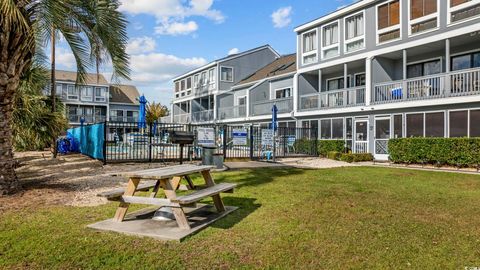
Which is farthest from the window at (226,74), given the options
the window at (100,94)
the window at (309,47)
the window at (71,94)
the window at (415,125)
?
the window at (71,94)

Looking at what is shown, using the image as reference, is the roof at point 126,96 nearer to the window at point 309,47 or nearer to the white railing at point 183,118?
the white railing at point 183,118

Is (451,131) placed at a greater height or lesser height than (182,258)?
greater

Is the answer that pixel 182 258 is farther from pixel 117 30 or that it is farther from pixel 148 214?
pixel 117 30

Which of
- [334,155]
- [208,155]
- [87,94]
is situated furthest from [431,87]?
[87,94]

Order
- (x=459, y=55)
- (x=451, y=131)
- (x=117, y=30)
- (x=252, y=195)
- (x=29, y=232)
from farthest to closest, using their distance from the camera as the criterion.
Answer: (x=459, y=55) → (x=451, y=131) → (x=117, y=30) → (x=252, y=195) → (x=29, y=232)

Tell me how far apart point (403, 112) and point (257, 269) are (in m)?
17.5

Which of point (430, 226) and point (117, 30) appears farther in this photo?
point (117, 30)

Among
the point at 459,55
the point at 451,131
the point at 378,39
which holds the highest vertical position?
the point at 378,39

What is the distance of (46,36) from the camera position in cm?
888

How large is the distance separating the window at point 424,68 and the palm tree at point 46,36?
53.4 feet

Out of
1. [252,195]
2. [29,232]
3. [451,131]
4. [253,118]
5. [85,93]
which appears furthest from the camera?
[85,93]

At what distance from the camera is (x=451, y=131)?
55.9 ft

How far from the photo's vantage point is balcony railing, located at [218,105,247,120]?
33116mm

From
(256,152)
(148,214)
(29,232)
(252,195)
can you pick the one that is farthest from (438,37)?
(29,232)
